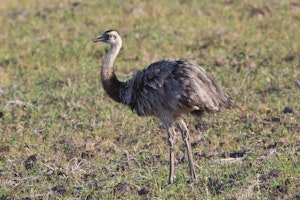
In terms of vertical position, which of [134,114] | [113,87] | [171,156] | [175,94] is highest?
[175,94]

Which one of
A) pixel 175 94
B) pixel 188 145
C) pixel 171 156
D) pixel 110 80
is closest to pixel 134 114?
pixel 110 80

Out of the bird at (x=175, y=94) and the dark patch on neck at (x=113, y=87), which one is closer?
the bird at (x=175, y=94)

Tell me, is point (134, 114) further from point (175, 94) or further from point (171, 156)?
point (175, 94)

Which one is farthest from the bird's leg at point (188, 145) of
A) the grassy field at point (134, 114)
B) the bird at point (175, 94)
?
the grassy field at point (134, 114)

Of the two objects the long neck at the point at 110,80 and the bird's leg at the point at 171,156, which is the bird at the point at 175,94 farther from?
the long neck at the point at 110,80

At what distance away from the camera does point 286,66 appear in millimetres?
13711

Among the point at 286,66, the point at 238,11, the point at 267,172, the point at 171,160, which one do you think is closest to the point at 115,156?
the point at 171,160

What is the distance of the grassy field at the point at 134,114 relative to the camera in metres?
8.60

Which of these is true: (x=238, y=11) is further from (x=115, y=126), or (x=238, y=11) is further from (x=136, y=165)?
(x=136, y=165)

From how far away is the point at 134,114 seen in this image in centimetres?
1151

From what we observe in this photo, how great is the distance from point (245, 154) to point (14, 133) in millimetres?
3280

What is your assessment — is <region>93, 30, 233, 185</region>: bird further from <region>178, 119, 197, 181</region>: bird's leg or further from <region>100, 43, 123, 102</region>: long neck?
<region>100, 43, 123, 102</region>: long neck

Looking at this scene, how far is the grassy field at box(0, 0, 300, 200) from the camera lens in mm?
8602

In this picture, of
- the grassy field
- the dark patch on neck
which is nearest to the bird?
the dark patch on neck
